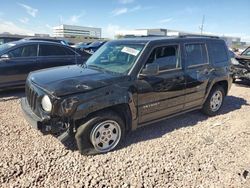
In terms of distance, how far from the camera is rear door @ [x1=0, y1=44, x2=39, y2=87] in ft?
20.7

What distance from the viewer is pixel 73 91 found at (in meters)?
3.15

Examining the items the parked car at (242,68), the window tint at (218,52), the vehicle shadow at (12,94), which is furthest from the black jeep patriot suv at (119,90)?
the parked car at (242,68)

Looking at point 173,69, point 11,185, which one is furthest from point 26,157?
point 173,69

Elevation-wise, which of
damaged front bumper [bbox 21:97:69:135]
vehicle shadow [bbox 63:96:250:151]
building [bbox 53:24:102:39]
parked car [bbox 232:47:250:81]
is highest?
building [bbox 53:24:102:39]

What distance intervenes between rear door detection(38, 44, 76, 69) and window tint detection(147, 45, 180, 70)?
4.21 meters

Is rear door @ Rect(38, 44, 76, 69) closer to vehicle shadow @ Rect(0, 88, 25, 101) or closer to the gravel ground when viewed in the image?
vehicle shadow @ Rect(0, 88, 25, 101)

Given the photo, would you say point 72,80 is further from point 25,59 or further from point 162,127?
point 25,59

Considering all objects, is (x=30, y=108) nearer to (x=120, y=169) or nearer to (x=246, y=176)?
(x=120, y=169)

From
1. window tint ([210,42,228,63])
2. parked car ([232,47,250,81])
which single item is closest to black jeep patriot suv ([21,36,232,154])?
window tint ([210,42,228,63])

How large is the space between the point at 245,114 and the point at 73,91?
462 cm

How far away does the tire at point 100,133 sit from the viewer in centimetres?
335

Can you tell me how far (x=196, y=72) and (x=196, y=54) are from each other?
411 millimetres

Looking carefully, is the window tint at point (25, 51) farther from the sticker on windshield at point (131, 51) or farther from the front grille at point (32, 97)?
the sticker on windshield at point (131, 51)

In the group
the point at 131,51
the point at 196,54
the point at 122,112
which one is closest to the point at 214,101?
the point at 196,54
